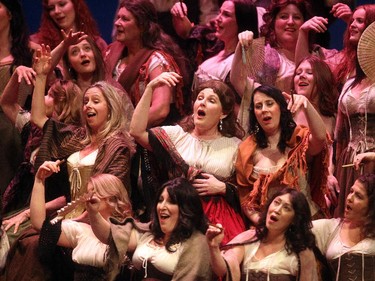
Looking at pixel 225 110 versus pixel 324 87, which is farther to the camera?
pixel 324 87

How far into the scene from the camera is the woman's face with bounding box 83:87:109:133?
647 cm

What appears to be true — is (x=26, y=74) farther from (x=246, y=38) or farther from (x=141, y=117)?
(x=246, y=38)

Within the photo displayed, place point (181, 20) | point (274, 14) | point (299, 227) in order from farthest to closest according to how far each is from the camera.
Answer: point (181, 20) < point (274, 14) < point (299, 227)

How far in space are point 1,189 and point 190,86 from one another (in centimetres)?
114

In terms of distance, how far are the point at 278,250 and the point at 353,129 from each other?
0.91m

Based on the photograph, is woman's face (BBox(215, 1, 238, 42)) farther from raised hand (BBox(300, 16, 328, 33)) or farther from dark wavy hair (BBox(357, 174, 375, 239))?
dark wavy hair (BBox(357, 174, 375, 239))

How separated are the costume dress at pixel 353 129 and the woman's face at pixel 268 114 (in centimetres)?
Result: 46

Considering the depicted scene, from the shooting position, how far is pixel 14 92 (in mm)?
6848

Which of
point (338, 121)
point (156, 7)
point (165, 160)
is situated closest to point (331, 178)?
point (338, 121)

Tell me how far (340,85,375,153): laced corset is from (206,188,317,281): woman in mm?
672

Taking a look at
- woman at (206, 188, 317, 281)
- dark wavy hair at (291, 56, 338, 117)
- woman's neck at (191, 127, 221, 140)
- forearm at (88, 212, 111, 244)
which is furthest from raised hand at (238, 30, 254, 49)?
forearm at (88, 212, 111, 244)

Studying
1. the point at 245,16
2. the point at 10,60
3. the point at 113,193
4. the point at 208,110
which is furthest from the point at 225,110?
the point at 10,60

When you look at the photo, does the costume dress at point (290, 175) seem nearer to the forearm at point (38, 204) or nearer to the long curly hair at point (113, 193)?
the long curly hair at point (113, 193)

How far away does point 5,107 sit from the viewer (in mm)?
6910
